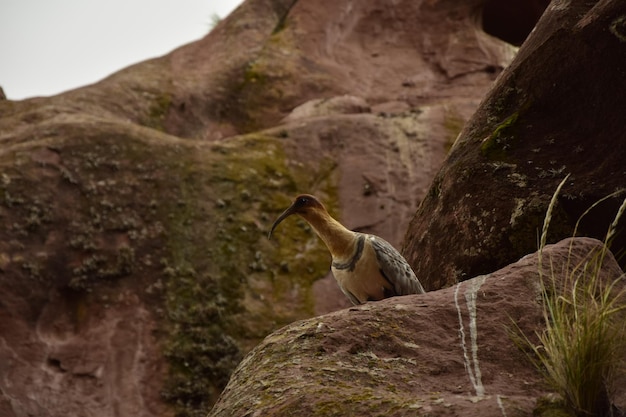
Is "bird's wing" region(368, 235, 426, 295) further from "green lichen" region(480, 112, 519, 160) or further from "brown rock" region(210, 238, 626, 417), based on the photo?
"green lichen" region(480, 112, 519, 160)

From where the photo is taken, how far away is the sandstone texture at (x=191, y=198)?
10.5 m

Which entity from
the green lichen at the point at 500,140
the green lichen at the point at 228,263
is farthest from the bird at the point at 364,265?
the green lichen at the point at 228,263

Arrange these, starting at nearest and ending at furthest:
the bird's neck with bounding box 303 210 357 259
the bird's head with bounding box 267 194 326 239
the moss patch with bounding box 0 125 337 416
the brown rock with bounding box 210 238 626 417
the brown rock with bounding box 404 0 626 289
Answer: the brown rock with bounding box 210 238 626 417 → the brown rock with bounding box 404 0 626 289 → the bird's neck with bounding box 303 210 357 259 → the bird's head with bounding box 267 194 326 239 → the moss patch with bounding box 0 125 337 416

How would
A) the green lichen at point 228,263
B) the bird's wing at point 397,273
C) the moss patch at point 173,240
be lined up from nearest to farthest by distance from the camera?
the bird's wing at point 397,273
the green lichen at point 228,263
the moss patch at point 173,240

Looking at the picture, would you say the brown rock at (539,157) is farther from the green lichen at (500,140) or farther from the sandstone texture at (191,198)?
the sandstone texture at (191,198)

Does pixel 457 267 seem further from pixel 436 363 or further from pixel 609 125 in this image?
pixel 436 363

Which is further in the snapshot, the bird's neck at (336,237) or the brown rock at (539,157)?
the bird's neck at (336,237)

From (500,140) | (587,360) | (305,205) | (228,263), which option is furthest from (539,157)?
(228,263)

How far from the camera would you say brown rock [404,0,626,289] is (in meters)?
6.80

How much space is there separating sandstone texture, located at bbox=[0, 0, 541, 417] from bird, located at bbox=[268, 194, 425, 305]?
410 centimetres

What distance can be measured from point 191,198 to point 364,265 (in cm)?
598

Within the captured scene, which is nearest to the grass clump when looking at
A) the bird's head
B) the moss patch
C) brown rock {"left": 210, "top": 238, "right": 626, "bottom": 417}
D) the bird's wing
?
brown rock {"left": 210, "top": 238, "right": 626, "bottom": 417}

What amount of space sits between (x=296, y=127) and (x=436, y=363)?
9654 mm

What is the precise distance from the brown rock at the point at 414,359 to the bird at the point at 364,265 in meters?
1.12
